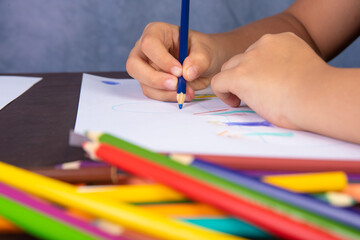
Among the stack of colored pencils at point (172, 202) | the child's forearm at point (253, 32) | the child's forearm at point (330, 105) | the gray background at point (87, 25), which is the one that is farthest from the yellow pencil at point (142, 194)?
the gray background at point (87, 25)

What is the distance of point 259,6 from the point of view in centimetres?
123

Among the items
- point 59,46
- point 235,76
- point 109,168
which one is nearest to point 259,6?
point 59,46

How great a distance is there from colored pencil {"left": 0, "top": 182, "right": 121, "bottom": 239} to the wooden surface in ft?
0.30

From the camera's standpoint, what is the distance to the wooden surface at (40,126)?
261 millimetres

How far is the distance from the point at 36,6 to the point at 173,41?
763mm

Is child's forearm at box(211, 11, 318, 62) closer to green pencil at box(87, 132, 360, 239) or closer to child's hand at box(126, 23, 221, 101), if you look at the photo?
child's hand at box(126, 23, 221, 101)

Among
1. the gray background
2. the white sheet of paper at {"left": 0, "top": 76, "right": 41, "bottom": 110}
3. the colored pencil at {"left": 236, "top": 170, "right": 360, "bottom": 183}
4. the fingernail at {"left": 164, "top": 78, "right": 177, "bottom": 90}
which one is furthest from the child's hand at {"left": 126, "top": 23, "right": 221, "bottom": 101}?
the gray background

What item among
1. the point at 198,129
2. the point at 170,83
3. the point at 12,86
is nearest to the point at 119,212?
the point at 198,129

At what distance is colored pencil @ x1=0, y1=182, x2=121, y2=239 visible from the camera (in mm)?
135

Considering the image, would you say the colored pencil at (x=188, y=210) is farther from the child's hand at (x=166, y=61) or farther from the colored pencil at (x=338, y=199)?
the child's hand at (x=166, y=61)

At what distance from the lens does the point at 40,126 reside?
0.34 meters

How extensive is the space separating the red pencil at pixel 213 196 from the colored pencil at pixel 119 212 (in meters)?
0.01

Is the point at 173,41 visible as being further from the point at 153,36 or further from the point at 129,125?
the point at 129,125

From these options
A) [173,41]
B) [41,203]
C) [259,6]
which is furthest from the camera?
[259,6]
